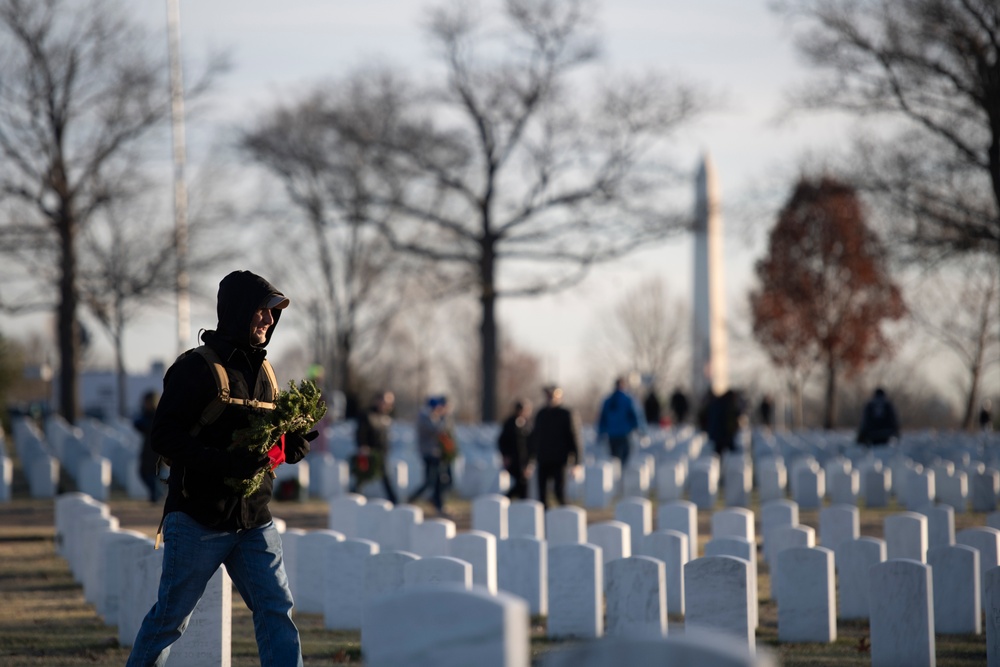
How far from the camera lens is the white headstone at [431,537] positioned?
1009 cm

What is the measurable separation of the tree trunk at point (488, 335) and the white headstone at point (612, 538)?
865 inches

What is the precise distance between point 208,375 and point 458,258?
2651 centimetres

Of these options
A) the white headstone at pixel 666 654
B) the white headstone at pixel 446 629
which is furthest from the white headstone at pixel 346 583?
the white headstone at pixel 666 654

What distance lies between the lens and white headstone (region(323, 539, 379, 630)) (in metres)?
9.05

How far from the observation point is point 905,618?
7312mm

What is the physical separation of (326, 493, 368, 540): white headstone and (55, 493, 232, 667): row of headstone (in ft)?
7.51

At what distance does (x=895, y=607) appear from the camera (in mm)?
7344

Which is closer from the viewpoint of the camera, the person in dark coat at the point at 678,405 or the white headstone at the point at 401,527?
the white headstone at the point at 401,527

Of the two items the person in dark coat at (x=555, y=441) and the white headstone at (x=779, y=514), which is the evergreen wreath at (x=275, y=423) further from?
the person in dark coat at (x=555, y=441)

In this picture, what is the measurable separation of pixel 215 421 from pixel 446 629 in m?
2.21

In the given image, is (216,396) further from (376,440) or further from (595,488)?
(595,488)

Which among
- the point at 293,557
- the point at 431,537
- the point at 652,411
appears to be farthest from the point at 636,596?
the point at 652,411

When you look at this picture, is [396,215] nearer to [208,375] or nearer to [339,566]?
[339,566]

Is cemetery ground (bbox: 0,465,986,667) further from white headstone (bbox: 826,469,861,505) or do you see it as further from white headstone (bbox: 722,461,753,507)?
white headstone (bbox: 722,461,753,507)
